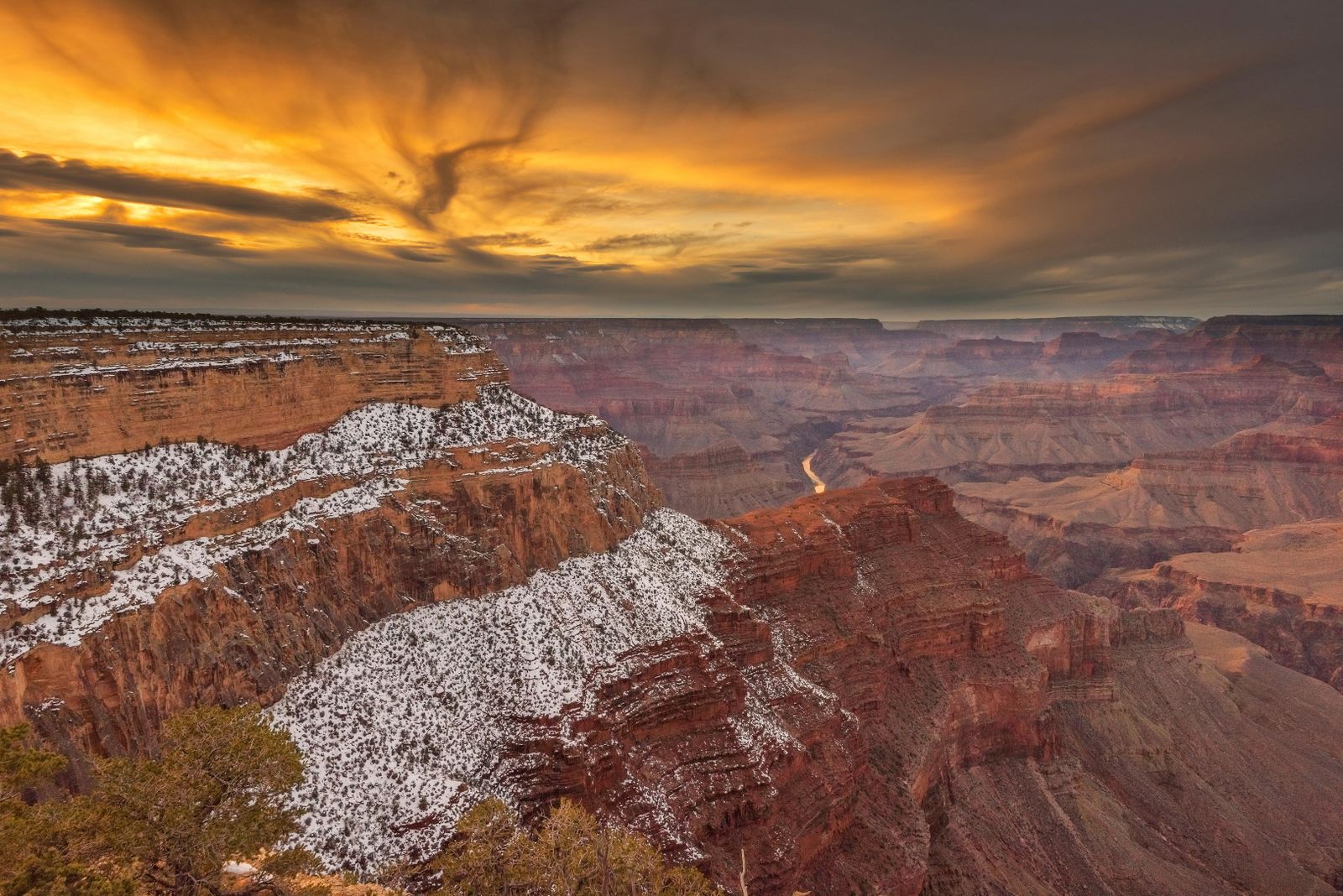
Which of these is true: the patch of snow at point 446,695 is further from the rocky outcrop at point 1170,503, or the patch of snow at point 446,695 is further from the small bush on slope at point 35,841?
the rocky outcrop at point 1170,503

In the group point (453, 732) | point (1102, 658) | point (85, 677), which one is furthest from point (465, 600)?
point (1102, 658)

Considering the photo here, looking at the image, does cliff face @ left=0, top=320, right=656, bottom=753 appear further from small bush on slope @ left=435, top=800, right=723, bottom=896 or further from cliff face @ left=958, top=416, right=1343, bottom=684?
cliff face @ left=958, top=416, right=1343, bottom=684

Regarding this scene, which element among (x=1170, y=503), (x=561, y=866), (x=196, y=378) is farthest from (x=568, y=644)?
(x=1170, y=503)

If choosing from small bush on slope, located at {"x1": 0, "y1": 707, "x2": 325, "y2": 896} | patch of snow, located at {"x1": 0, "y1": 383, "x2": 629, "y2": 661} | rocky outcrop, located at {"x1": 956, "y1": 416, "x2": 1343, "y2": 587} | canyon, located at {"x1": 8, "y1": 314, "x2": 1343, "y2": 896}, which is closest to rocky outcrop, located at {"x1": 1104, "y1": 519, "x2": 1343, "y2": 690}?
rocky outcrop, located at {"x1": 956, "y1": 416, "x2": 1343, "y2": 587}

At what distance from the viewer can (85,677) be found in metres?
23.0

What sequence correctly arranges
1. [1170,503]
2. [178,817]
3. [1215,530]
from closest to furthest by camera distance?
[178,817]
[1215,530]
[1170,503]

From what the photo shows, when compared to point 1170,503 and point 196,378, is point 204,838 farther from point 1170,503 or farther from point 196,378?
point 1170,503

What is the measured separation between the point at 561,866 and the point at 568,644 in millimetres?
17853

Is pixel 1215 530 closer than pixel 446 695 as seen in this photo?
No

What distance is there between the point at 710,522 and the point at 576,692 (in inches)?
984

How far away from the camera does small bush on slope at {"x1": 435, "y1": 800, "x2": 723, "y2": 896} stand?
18953mm

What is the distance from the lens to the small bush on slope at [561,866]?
62.2 ft

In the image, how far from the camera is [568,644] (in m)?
36.5

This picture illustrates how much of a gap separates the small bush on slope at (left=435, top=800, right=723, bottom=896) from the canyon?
7940 mm
